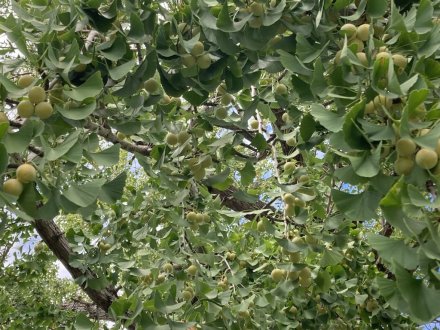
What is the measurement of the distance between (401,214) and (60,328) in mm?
3286

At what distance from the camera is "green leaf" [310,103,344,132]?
3.32 feet

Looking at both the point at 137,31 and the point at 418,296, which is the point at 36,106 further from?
the point at 418,296

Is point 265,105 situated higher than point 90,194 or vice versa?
point 90,194

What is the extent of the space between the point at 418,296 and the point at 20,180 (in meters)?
0.75

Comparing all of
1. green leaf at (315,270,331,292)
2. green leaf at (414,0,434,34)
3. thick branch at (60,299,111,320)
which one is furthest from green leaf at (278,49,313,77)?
thick branch at (60,299,111,320)

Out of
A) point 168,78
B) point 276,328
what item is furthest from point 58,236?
point 168,78

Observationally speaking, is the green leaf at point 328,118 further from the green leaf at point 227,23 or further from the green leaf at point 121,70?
the green leaf at point 121,70

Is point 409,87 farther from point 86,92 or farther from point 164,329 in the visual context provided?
point 164,329

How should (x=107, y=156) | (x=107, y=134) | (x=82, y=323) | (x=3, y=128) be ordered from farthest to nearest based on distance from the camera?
(x=107, y=134) → (x=82, y=323) → (x=107, y=156) → (x=3, y=128)

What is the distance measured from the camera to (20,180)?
107 centimetres

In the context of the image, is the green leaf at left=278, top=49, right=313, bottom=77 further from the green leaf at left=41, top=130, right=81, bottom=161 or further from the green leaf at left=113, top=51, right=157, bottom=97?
the green leaf at left=41, top=130, right=81, bottom=161

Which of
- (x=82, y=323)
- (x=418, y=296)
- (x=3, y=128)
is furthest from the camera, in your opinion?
(x=82, y=323)

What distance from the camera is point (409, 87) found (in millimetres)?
905

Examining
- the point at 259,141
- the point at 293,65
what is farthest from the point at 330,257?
the point at 293,65
